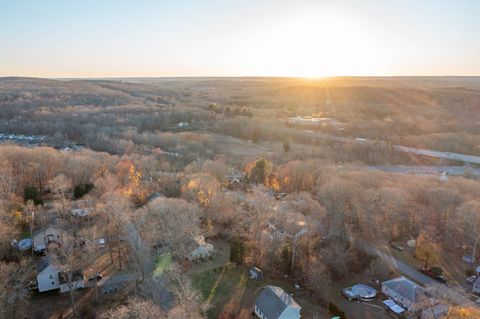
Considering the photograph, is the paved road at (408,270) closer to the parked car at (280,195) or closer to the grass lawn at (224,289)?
the grass lawn at (224,289)

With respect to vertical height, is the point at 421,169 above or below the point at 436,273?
above

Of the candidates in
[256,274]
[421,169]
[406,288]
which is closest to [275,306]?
[256,274]

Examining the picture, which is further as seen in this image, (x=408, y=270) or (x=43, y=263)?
(x=408, y=270)

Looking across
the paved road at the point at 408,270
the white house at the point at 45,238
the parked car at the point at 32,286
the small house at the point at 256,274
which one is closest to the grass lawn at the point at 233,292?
the small house at the point at 256,274

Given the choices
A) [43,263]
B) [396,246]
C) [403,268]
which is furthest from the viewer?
[396,246]

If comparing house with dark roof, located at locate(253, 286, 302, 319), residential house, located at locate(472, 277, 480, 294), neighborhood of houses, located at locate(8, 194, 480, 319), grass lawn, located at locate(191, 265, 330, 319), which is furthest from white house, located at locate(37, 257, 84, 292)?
residential house, located at locate(472, 277, 480, 294)

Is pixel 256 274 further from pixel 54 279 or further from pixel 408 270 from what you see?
pixel 54 279

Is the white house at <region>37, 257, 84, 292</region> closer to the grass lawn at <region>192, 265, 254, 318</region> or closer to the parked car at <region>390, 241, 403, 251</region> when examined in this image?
the grass lawn at <region>192, 265, 254, 318</region>

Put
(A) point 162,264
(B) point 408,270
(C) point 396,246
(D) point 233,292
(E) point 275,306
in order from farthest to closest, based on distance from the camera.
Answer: (C) point 396,246
(B) point 408,270
(A) point 162,264
(D) point 233,292
(E) point 275,306
